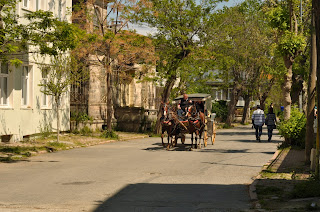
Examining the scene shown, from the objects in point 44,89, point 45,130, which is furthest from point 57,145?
point 44,89

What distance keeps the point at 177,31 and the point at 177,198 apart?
26.7 metres

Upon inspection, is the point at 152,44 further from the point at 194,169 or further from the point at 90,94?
the point at 194,169

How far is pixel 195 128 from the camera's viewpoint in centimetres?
2517

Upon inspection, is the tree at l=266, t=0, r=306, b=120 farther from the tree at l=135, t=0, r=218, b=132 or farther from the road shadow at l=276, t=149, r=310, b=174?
the tree at l=135, t=0, r=218, b=132

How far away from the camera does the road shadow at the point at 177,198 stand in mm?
10508

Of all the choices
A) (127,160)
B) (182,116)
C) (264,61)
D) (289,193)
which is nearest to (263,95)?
(264,61)

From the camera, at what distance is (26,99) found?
1126 inches

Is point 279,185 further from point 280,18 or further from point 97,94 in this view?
point 97,94

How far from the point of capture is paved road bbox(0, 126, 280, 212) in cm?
1085

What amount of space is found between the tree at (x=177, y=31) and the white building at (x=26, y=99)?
25.2 feet

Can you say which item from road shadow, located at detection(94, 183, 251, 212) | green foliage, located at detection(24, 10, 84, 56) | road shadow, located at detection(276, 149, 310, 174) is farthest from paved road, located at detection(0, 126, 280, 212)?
green foliage, located at detection(24, 10, 84, 56)

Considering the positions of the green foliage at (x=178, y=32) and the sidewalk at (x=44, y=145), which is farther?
the green foliage at (x=178, y=32)

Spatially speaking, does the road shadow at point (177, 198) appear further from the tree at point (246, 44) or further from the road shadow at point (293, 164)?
the tree at point (246, 44)

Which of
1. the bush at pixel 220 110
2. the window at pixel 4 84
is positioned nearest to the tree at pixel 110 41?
the window at pixel 4 84
